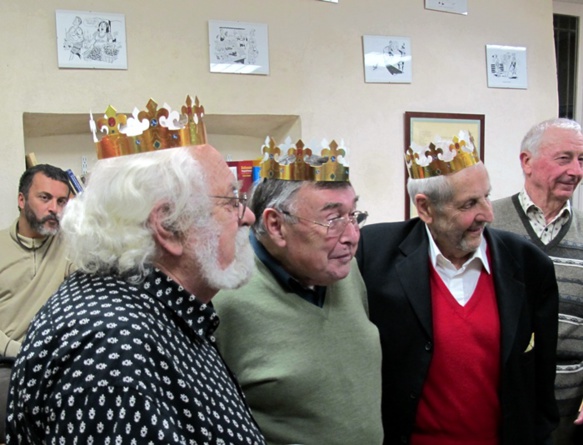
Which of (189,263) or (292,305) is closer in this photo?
(189,263)

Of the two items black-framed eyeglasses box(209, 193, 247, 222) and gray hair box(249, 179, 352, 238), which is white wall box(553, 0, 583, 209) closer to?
gray hair box(249, 179, 352, 238)

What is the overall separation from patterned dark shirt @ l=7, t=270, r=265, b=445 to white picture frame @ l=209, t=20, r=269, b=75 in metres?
2.10

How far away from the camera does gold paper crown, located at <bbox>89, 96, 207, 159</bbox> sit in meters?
0.93

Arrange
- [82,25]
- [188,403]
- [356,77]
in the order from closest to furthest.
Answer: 1. [188,403]
2. [82,25]
3. [356,77]

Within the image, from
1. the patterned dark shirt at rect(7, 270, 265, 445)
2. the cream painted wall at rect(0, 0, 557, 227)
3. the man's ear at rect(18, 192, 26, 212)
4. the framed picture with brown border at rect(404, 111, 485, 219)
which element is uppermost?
the cream painted wall at rect(0, 0, 557, 227)

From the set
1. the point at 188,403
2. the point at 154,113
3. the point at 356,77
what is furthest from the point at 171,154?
the point at 356,77

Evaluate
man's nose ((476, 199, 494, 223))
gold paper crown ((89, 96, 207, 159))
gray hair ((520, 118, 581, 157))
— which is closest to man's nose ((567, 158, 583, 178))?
gray hair ((520, 118, 581, 157))

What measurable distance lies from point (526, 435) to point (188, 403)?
115 centimetres

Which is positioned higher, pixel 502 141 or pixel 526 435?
pixel 502 141

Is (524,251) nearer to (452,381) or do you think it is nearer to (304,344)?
(452,381)

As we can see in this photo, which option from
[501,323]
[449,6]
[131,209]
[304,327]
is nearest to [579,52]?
[449,6]

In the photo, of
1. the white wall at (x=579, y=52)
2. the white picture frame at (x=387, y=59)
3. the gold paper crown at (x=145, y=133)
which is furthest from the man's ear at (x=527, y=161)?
the white wall at (x=579, y=52)

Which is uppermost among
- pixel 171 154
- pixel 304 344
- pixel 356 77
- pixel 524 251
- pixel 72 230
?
pixel 356 77

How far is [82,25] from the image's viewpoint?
245cm
